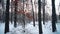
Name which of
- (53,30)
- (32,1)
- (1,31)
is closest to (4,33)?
(1,31)

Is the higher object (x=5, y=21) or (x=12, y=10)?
(x=12, y=10)

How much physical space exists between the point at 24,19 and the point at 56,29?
2.54m

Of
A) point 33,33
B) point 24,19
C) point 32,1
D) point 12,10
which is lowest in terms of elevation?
point 33,33

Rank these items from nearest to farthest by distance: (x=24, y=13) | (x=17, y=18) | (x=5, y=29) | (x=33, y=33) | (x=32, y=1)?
(x=33, y=33) → (x=5, y=29) → (x=24, y=13) → (x=17, y=18) → (x=32, y=1)

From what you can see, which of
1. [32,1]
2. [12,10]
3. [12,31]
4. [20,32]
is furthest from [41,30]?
[32,1]

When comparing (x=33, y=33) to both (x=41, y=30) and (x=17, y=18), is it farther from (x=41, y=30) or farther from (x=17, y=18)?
(x=17, y=18)

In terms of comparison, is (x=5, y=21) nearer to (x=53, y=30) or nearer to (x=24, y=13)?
(x=24, y=13)

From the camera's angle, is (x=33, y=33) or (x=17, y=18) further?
(x=17, y=18)

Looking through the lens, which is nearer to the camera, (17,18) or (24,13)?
(24,13)

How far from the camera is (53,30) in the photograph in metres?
6.66

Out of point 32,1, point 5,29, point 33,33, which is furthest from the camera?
point 32,1

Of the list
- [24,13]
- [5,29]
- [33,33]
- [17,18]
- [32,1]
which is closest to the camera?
[33,33]

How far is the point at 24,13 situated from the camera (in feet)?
26.6

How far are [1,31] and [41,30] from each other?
2.26 m
